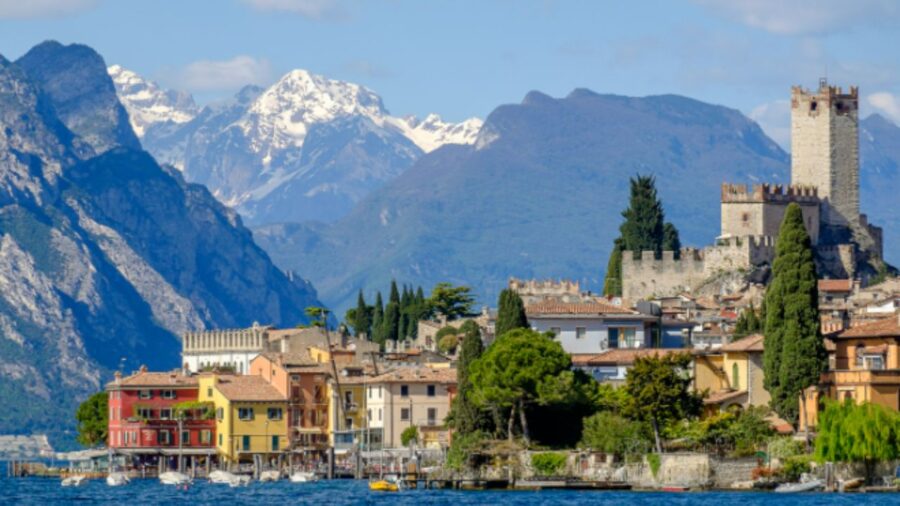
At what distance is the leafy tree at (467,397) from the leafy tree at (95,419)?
51.2 meters

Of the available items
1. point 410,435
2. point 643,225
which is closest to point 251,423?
point 410,435

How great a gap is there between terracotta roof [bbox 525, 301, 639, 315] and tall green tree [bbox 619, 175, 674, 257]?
4029 cm

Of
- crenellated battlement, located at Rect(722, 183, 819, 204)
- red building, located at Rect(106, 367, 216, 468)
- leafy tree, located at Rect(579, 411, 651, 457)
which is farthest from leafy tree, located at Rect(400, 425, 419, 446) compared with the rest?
crenellated battlement, located at Rect(722, 183, 819, 204)

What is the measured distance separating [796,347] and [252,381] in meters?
53.3

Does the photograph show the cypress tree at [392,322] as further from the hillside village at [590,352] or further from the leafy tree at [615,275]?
the leafy tree at [615,275]

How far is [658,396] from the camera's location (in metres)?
115

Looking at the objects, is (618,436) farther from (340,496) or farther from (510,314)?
(510,314)

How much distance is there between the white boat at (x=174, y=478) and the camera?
13925cm

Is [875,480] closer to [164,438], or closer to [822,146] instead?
[164,438]

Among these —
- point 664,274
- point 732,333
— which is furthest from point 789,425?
point 664,274

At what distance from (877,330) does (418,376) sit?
38055mm

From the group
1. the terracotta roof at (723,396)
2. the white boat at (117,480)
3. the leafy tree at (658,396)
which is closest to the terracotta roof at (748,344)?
the terracotta roof at (723,396)

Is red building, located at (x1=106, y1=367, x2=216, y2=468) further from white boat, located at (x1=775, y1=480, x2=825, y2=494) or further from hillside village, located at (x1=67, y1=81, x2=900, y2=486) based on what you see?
white boat, located at (x1=775, y1=480, x2=825, y2=494)

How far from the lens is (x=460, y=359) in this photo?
125m
